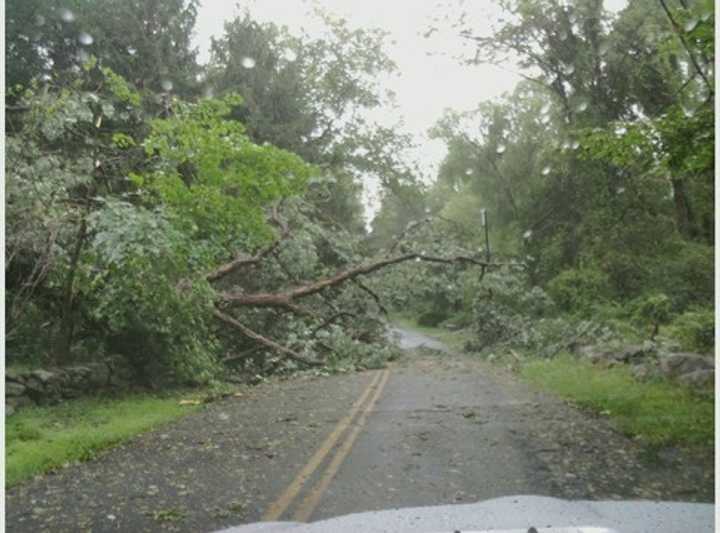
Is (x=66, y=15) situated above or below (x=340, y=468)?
above

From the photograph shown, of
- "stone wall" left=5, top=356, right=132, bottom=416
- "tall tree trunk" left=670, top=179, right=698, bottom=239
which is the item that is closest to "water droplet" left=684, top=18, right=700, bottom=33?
"stone wall" left=5, top=356, right=132, bottom=416

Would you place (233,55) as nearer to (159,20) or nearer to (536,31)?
(159,20)

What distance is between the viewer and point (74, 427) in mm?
9031

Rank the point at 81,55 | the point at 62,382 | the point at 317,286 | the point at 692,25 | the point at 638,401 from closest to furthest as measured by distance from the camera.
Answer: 1. the point at 692,25
2. the point at 638,401
3. the point at 62,382
4. the point at 317,286
5. the point at 81,55

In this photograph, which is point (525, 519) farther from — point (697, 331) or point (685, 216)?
point (685, 216)

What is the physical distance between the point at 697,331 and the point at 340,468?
9.71 metres

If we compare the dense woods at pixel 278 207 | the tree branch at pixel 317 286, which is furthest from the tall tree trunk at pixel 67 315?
the tree branch at pixel 317 286

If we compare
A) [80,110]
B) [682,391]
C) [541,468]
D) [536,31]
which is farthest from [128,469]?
[536,31]

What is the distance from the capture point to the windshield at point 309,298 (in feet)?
20.1

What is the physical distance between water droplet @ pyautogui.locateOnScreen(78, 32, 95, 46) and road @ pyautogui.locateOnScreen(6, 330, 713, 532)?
12.9 meters

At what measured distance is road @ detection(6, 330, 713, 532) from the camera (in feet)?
17.1

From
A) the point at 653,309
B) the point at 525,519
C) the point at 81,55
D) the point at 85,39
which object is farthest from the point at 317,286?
the point at 525,519

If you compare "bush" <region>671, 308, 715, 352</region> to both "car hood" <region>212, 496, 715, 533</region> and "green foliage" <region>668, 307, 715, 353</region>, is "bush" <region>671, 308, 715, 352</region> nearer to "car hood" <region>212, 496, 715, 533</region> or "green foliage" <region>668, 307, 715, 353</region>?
"green foliage" <region>668, 307, 715, 353</region>

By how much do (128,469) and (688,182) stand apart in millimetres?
15303
